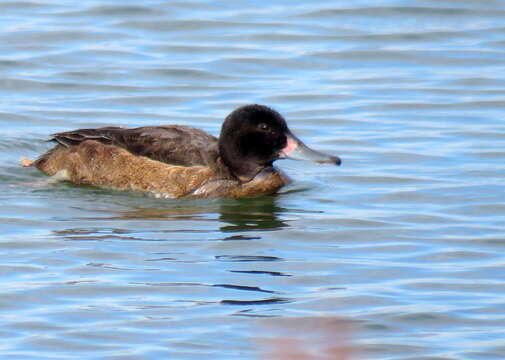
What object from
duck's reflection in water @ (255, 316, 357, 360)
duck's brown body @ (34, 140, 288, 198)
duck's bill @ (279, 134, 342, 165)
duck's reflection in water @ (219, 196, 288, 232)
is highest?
duck's reflection in water @ (255, 316, 357, 360)

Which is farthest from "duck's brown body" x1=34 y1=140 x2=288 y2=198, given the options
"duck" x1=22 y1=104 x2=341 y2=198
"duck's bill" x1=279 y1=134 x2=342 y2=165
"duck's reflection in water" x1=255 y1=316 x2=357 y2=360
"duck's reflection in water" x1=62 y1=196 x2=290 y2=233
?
"duck's reflection in water" x1=255 y1=316 x2=357 y2=360

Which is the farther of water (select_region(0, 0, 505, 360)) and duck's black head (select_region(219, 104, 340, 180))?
duck's black head (select_region(219, 104, 340, 180))

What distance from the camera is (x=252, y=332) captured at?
7875 millimetres

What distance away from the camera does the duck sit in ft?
38.7

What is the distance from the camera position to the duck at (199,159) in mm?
11781

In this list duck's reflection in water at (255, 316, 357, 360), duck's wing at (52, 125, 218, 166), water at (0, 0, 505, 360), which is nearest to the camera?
duck's reflection in water at (255, 316, 357, 360)

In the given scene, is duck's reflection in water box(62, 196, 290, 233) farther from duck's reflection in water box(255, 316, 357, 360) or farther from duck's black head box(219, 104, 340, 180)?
duck's reflection in water box(255, 316, 357, 360)

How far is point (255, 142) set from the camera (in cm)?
1188

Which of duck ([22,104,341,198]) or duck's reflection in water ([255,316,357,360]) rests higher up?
duck's reflection in water ([255,316,357,360])

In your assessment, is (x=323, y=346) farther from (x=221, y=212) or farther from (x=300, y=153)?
(x=300, y=153)

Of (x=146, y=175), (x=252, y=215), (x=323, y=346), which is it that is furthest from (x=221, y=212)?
(x=323, y=346)

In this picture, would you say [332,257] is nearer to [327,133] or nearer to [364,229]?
[364,229]

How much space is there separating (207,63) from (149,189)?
570cm

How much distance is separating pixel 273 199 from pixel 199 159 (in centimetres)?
72
